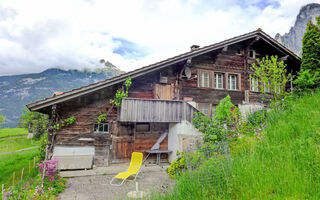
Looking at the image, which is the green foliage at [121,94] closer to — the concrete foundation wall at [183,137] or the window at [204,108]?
the concrete foundation wall at [183,137]

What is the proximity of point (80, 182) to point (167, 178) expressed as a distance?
3497 millimetres

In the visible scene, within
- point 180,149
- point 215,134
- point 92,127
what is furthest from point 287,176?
point 92,127

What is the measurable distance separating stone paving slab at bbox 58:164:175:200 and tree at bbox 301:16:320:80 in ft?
35.4

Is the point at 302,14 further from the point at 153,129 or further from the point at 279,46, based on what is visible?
the point at 153,129

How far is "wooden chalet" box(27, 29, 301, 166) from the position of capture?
9562 mm

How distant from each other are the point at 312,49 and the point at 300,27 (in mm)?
88523

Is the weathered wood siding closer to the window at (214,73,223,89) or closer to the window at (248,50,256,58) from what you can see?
the window at (214,73,223,89)

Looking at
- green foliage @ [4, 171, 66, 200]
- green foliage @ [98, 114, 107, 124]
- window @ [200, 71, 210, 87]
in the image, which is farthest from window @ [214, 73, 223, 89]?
green foliage @ [4, 171, 66, 200]

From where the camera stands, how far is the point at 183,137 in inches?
387

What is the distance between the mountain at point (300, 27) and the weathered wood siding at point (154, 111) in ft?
272

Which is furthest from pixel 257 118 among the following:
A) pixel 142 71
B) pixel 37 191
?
pixel 37 191

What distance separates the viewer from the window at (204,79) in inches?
493

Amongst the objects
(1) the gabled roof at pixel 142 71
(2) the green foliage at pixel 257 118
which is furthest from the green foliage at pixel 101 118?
(2) the green foliage at pixel 257 118

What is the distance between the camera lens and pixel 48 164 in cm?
713
